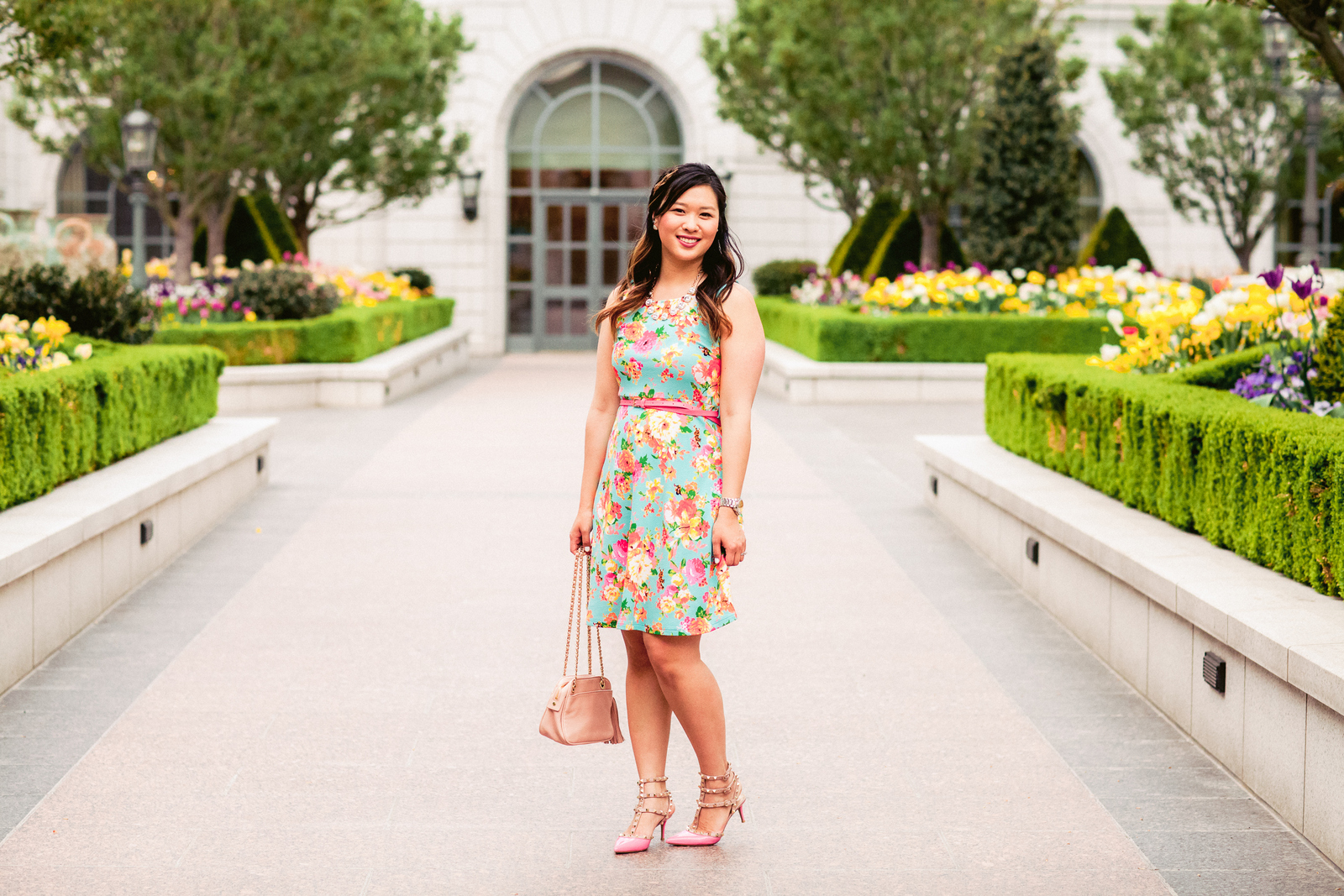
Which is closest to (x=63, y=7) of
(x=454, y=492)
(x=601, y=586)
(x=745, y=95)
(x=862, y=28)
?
(x=454, y=492)

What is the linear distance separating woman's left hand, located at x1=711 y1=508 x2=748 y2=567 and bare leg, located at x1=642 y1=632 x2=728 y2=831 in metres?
0.25

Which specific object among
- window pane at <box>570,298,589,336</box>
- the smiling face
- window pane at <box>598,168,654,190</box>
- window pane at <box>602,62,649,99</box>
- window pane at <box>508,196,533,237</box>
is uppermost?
window pane at <box>602,62,649,99</box>

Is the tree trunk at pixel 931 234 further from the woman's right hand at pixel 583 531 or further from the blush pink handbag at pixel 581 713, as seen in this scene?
the blush pink handbag at pixel 581 713

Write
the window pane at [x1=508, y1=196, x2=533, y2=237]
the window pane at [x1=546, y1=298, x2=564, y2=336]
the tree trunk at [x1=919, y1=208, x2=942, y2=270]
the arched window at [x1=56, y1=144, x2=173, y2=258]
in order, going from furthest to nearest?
the arched window at [x1=56, y1=144, x2=173, y2=258] → the window pane at [x1=546, y1=298, x2=564, y2=336] → the window pane at [x1=508, y1=196, x2=533, y2=237] → the tree trunk at [x1=919, y1=208, x2=942, y2=270]

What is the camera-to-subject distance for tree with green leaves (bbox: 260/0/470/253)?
60.4ft

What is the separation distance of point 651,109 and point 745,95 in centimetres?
427

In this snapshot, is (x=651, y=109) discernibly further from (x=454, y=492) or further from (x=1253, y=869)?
(x=1253, y=869)

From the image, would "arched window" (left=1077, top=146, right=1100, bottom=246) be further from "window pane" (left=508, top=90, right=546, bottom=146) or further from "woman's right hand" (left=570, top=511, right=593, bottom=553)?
"woman's right hand" (left=570, top=511, right=593, bottom=553)

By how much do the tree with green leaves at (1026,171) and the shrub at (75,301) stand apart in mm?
11709

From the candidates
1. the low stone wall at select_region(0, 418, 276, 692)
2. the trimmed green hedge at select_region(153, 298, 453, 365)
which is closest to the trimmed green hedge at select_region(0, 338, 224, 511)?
the low stone wall at select_region(0, 418, 276, 692)

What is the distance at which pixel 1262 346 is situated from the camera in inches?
290

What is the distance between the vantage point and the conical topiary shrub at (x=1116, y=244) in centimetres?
2320

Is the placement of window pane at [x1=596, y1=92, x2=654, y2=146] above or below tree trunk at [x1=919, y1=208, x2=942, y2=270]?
above

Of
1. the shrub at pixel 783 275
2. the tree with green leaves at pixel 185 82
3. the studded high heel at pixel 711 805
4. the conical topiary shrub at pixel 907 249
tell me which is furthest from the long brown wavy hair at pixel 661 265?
the shrub at pixel 783 275
